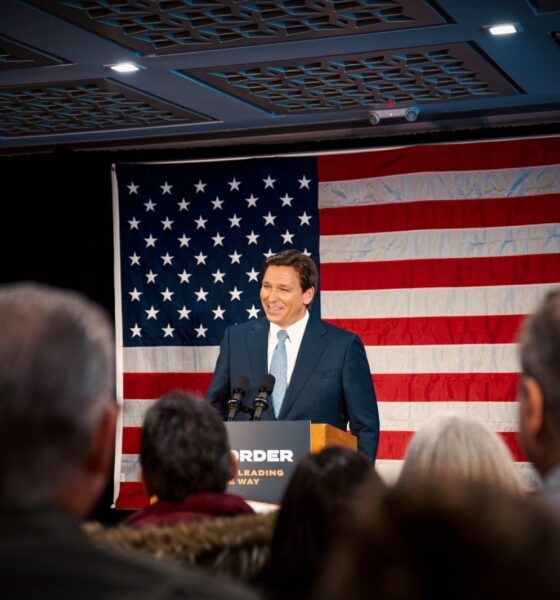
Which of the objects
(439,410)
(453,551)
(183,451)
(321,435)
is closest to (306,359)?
(321,435)

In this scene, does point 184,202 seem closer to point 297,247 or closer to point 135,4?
point 297,247

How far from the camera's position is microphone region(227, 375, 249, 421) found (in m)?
3.67

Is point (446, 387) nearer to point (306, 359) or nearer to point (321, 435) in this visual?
point (306, 359)

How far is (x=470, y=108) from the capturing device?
6441mm

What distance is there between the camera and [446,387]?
21.3 ft

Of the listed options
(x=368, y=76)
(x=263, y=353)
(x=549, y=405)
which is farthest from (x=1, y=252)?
(x=549, y=405)

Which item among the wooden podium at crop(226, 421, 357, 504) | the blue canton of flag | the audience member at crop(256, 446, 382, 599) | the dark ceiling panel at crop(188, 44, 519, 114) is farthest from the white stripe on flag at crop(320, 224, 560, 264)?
the audience member at crop(256, 446, 382, 599)

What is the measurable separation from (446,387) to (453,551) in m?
6.03

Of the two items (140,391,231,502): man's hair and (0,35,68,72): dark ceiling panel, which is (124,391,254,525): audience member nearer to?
(140,391,231,502): man's hair

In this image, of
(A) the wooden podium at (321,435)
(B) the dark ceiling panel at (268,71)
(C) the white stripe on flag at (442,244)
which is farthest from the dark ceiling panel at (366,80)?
(A) the wooden podium at (321,435)

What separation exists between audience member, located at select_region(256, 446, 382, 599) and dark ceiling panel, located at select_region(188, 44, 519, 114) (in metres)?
3.86

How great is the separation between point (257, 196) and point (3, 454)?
6235 millimetres

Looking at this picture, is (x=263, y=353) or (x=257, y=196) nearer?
(x=263, y=353)

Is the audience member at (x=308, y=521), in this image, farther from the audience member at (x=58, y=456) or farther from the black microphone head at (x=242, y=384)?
the black microphone head at (x=242, y=384)
